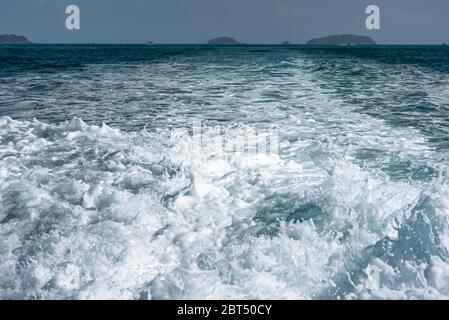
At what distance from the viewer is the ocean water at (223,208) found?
3.31 m

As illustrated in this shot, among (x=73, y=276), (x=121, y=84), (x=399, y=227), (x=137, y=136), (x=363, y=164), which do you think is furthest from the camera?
(x=121, y=84)

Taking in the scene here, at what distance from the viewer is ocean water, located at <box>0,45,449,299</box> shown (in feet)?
10.9

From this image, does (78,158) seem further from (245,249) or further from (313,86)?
(313,86)

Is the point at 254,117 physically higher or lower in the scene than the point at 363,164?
higher

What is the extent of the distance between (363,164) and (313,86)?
363 inches

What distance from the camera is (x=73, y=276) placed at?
11.2 ft

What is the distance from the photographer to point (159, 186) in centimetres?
532

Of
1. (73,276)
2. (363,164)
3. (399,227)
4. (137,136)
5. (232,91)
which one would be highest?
(232,91)

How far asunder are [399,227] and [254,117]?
6.03m

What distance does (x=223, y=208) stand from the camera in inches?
193

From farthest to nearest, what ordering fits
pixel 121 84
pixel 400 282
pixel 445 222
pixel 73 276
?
pixel 121 84 → pixel 445 222 → pixel 73 276 → pixel 400 282

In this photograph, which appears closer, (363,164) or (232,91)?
(363,164)

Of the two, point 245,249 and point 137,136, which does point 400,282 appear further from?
point 137,136

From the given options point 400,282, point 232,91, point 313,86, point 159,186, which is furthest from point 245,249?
point 313,86
